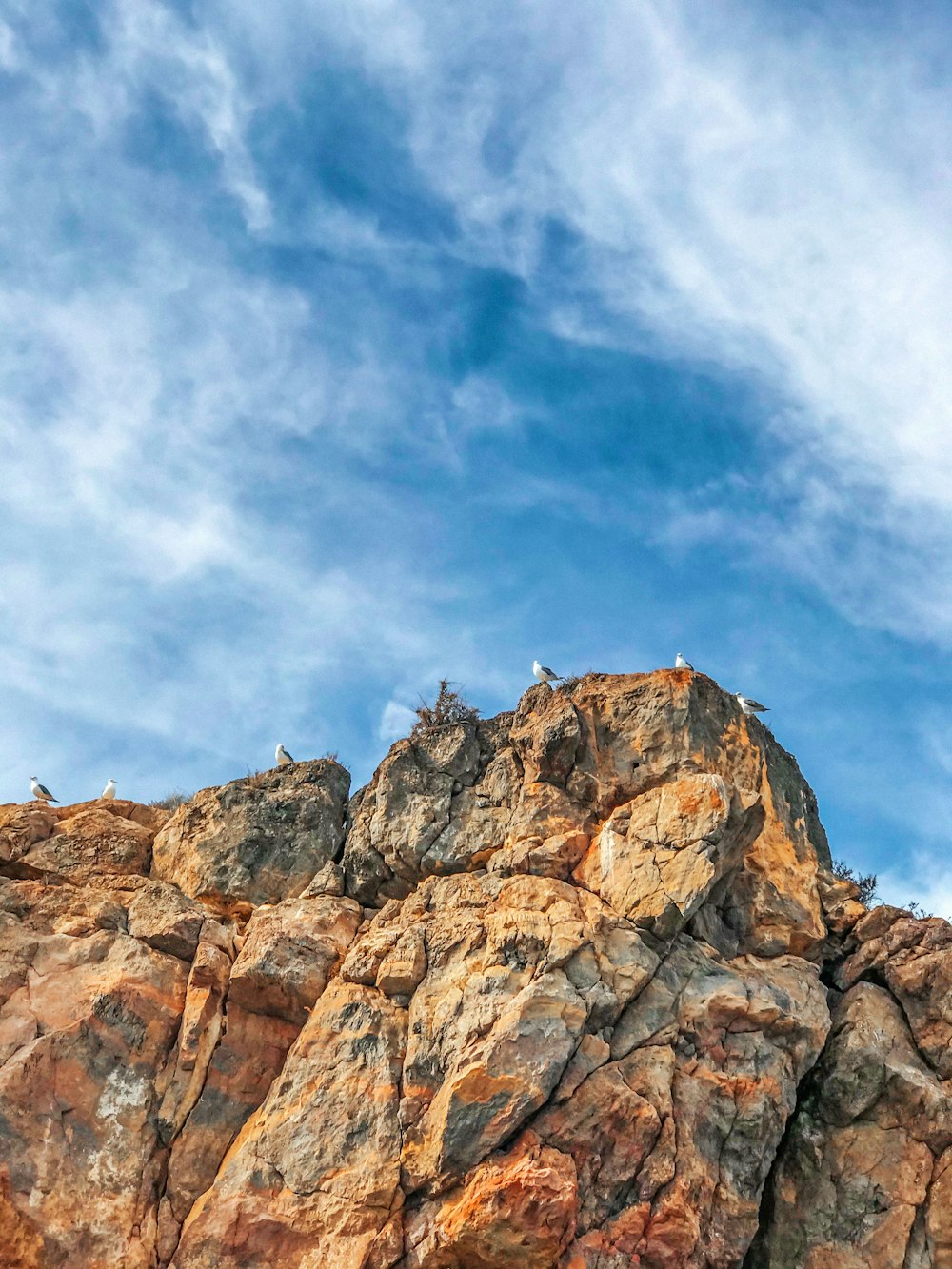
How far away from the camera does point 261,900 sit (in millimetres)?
22312

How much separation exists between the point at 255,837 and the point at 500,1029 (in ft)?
25.6

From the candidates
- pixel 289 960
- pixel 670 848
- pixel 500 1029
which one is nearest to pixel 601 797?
pixel 670 848

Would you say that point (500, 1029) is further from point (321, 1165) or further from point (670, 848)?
point (670, 848)

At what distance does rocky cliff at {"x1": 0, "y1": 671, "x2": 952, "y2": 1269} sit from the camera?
16.6m

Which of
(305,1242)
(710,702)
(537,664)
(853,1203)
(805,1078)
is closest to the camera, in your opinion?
(305,1242)

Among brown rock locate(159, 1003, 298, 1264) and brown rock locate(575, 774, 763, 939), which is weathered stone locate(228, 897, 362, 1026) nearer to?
brown rock locate(159, 1003, 298, 1264)

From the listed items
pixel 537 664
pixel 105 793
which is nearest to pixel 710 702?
pixel 537 664

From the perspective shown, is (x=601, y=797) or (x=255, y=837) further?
(x=255, y=837)

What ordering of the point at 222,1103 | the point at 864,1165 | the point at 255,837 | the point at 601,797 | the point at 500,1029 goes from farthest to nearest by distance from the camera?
the point at 255,837 → the point at 601,797 → the point at 222,1103 → the point at 864,1165 → the point at 500,1029

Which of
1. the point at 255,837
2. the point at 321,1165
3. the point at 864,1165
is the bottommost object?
the point at 321,1165

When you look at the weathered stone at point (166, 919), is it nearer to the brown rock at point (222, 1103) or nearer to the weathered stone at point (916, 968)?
the brown rock at point (222, 1103)

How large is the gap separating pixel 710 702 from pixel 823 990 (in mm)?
5658

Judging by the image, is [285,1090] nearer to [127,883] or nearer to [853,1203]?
[127,883]

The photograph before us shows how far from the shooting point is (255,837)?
22.9 m
